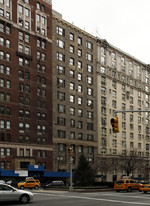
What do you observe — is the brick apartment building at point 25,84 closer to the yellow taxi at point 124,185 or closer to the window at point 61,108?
the window at point 61,108

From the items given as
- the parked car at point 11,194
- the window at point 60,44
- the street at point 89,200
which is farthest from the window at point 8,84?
the parked car at point 11,194

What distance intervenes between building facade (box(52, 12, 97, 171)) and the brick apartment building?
2350mm

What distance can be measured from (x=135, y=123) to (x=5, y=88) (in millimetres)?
48422

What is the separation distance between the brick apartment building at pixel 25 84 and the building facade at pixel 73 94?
2.35 m

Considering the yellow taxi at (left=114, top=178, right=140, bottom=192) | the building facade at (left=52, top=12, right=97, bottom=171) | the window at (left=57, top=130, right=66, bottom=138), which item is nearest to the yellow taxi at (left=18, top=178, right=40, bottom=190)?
the yellow taxi at (left=114, top=178, right=140, bottom=192)

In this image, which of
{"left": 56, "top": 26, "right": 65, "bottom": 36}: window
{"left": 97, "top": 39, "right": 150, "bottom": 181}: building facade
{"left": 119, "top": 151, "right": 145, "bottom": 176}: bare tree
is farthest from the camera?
{"left": 97, "top": 39, "right": 150, "bottom": 181}: building facade

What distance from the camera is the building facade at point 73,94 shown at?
82.4m

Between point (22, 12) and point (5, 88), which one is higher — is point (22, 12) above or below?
above

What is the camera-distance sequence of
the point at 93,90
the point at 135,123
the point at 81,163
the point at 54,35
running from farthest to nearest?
the point at 135,123
the point at 93,90
the point at 54,35
the point at 81,163

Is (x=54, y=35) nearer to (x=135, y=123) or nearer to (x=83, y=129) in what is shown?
(x=83, y=129)

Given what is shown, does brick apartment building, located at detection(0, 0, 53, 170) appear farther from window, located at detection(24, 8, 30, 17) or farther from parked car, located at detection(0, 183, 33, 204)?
parked car, located at detection(0, 183, 33, 204)

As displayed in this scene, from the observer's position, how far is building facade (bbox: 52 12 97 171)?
3243 inches

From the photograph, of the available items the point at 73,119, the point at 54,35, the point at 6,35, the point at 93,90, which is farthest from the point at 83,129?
the point at 6,35

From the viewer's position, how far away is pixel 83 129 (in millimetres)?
88562
